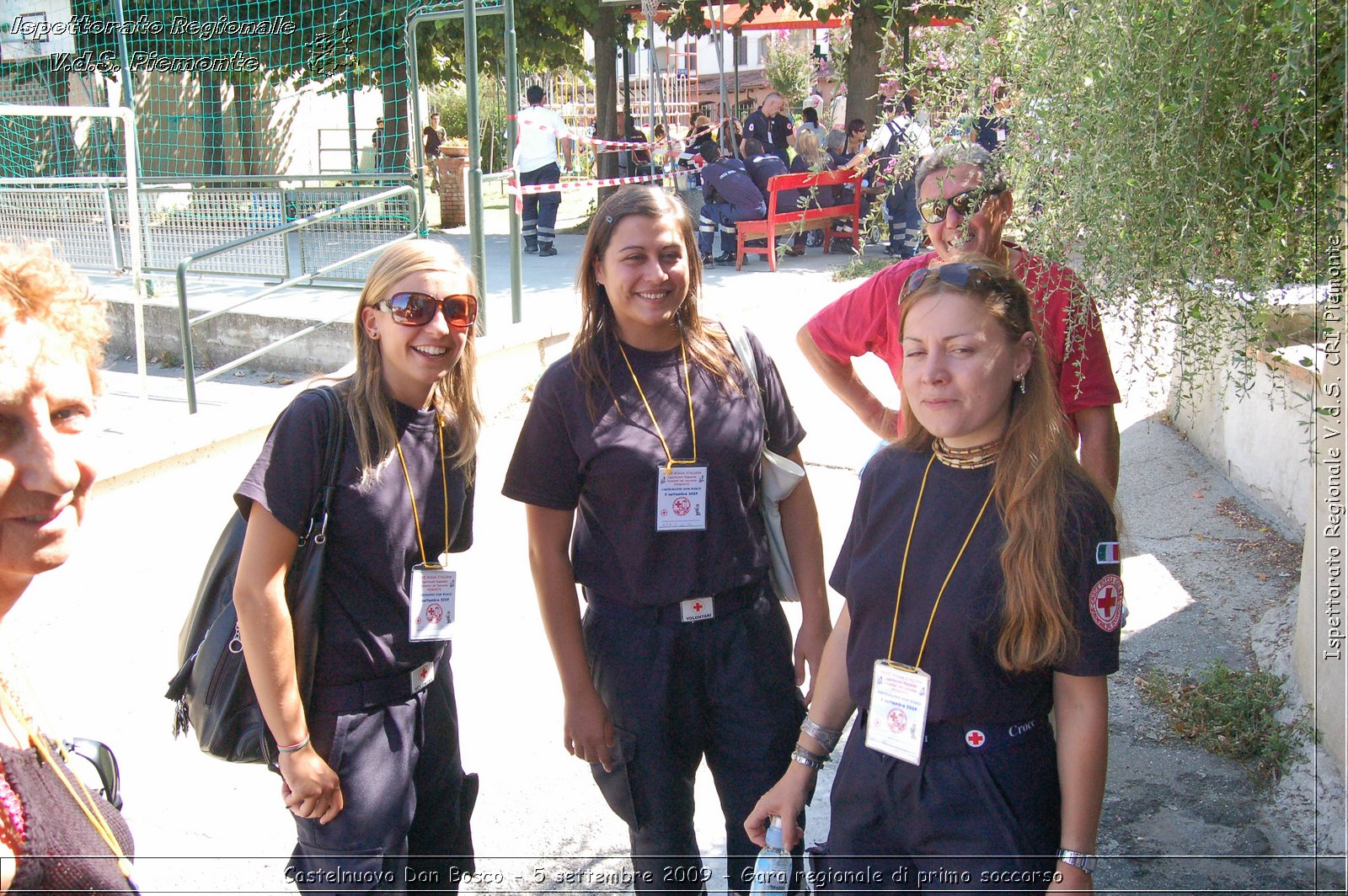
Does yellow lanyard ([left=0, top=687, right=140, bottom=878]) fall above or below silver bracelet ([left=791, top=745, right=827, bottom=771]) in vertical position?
above

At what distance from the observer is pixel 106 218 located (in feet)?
31.8

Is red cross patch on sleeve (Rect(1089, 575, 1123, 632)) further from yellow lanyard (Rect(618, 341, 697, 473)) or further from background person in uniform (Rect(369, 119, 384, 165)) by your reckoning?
background person in uniform (Rect(369, 119, 384, 165))

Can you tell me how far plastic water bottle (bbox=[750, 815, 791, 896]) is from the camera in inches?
82.7

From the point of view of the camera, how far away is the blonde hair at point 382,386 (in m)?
2.25

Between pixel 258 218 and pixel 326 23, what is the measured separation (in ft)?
18.1

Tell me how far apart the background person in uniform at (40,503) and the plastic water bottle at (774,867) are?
3.86 feet

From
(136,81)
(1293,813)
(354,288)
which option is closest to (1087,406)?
(1293,813)

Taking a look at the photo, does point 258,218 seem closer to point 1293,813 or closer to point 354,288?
point 354,288

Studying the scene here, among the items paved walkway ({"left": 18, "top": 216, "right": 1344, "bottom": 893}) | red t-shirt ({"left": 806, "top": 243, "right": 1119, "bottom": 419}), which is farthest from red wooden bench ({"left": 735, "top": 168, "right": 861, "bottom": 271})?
red t-shirt ({"left": 806, "top": 243, "right": 1119, "bottom": 419})

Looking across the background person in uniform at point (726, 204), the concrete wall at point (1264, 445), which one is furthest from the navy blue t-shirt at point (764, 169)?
the concrete wall at point (1264, 445)

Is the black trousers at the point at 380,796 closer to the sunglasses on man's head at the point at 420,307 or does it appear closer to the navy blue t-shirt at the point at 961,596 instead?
the sunglasses on man's head at the point at 420,307

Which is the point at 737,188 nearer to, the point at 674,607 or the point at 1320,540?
the point at 1320,540

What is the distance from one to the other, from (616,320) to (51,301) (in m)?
1.36

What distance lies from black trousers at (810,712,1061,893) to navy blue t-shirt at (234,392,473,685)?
3.31 ft
